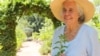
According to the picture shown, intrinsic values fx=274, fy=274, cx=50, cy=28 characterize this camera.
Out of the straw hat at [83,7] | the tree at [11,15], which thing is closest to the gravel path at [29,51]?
the tree at [11,15]

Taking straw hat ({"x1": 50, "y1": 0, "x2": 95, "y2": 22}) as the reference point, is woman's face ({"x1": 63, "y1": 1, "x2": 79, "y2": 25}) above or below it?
below

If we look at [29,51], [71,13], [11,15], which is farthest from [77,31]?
[29,51]

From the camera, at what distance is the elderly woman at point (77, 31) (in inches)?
74.9

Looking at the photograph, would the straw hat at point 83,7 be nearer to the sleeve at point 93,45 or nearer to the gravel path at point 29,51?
the sleeve at point 93,45

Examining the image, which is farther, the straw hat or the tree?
the tree

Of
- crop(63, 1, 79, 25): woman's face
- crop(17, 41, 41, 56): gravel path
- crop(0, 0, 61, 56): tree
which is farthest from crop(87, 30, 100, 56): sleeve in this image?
crop(17, 41, 41, 56): gravel path

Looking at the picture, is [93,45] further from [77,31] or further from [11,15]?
[11,15]

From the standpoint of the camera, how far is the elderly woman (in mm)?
1901

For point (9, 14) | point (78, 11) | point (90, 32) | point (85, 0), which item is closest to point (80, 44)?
point (90, 32)

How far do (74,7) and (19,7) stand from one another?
13.8 ft

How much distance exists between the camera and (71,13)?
1.94 m

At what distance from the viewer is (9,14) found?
6035 millimetres

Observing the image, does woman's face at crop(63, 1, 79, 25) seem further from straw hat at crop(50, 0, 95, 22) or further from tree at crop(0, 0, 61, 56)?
tree at crop(0, 0, 61, 56)

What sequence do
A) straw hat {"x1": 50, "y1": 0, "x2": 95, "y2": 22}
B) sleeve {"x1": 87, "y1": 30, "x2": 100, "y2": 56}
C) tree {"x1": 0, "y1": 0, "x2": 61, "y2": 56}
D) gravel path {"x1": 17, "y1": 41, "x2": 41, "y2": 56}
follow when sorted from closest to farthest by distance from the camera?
sleeve {"x1": 87, "y1": 30, "x2": 100, "y2": 56} → straw hat {"x1": 50, "y1": 0, "x2": 95, "y2": 22} → tree {"x1": 0, "y1": 0, "x2": 61, "y2": 56} → gravel path {"x1": 17, "y1": 41, "x2": 41, "y2": 56}
